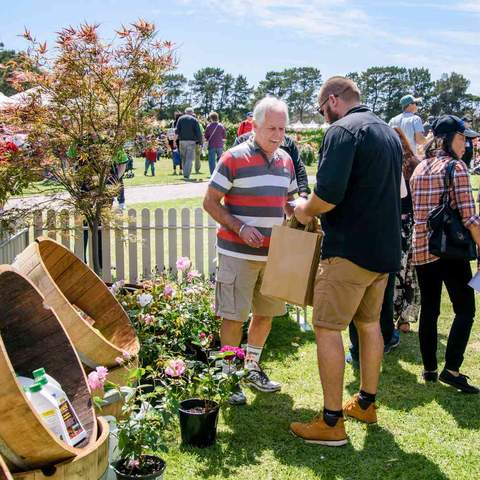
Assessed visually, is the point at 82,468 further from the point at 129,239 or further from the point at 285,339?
the point at 129,239

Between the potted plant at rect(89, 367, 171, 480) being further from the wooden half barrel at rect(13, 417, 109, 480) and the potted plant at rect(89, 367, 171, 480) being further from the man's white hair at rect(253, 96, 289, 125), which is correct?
the man's white hair at rect(253, 96, 289, 125)

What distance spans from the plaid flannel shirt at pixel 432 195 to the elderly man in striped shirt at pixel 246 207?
96cm

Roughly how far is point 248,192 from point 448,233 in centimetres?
137

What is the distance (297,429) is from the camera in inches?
147

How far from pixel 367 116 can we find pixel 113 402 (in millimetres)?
2071

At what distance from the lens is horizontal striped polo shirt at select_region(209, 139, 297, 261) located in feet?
13.4

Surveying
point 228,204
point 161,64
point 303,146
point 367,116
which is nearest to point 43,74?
point 161,64

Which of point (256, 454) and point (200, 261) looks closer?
point (256, 454)

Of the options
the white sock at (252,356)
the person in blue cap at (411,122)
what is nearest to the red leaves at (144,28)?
the white sock at (252,356)

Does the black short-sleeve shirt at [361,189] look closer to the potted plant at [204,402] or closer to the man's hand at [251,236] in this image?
the man's hand at [251,236]

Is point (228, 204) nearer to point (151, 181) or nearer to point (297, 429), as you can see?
point (297, 429)

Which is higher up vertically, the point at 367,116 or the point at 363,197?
the point at 367,116

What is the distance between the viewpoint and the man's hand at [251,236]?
3.97 meters

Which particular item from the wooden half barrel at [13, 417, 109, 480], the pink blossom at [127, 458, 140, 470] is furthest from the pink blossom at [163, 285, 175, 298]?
the wooden half barrel at [13, 417, 109, 480]
